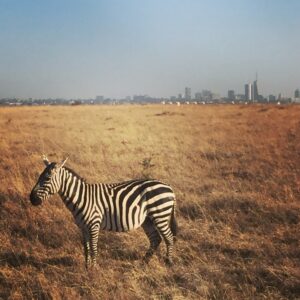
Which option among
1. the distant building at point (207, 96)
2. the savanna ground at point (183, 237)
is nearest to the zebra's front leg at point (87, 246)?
the savanna ground at point (183, 237)

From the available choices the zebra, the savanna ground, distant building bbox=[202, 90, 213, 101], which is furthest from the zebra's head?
distant building bbox=[202, 90, 213, 101]

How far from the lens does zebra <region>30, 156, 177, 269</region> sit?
5.65 m

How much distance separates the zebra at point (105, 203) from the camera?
565 cm

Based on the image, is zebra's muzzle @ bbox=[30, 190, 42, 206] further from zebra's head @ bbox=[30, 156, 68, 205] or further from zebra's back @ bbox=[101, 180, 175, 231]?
zebra's back @ bbox=[101, 180, 175, 231]

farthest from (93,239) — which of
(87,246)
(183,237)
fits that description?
(183,237)

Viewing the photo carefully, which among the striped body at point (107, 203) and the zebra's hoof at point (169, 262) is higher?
the striped body at point (107, 203)

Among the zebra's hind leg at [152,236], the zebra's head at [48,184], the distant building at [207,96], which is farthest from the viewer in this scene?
the distant building at [207,96]

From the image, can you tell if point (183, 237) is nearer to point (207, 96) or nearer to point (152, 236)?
point (152, 236)

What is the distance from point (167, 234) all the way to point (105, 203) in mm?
980

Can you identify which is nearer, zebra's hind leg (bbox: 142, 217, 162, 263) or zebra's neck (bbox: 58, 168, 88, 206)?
zebra's neck (bbox: 58, 168, 88, 206)

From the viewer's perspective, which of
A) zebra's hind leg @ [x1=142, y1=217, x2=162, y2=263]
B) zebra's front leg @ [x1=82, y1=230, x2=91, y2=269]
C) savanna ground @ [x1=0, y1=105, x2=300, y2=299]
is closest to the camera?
savanna ground @ [x1=0, y1=105, x2=300, y2=299]

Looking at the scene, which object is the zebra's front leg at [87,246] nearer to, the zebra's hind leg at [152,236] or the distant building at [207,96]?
the zebra's hind leg at [152,236]

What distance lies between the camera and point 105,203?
5.84 metres

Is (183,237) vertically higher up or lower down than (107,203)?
lower down
